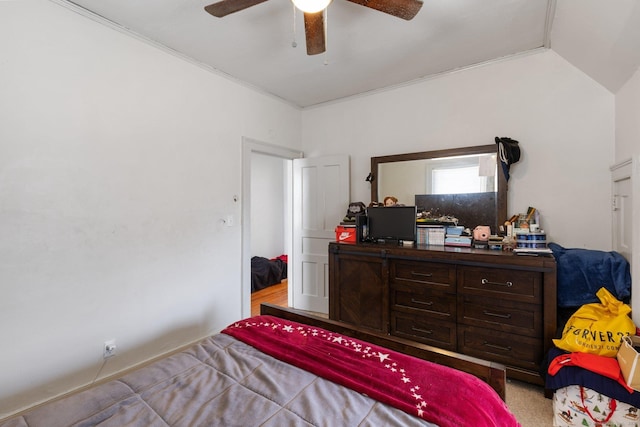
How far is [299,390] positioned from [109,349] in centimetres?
185

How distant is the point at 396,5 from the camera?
1.62 meters

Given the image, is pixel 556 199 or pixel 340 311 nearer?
pixel 556 199

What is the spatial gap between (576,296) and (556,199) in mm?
909

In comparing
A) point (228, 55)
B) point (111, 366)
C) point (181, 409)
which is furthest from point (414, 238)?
point (111, 366)

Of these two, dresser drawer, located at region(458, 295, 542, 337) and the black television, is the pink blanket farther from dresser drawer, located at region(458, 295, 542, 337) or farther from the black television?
the black television

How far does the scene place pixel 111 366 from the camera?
2.22m

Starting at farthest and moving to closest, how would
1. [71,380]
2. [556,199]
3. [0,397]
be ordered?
[556,199] < [71,380] < [0,397]

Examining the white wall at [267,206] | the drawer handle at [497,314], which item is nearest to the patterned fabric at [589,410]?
the drawer handle at [497,314]

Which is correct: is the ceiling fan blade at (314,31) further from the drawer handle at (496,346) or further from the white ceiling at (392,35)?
the drawer handle at (496,346)

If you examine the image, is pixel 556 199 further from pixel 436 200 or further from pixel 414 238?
pixel 414 238

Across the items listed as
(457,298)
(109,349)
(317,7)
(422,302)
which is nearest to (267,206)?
(109,349)

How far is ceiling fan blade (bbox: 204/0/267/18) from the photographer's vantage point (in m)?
1.62

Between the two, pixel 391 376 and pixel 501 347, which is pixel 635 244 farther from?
pixel 391 376

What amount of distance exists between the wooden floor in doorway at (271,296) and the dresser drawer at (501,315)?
248 centimetres
